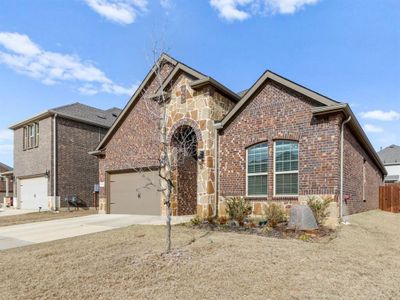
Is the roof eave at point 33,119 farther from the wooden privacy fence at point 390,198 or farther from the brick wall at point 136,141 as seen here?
the wooden privacy fence at point 390,198

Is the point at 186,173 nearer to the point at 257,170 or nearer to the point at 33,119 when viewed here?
the point at 257,170

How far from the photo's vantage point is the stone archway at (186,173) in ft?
46.0

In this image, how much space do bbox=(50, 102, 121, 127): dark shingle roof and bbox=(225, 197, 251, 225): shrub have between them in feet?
49.9

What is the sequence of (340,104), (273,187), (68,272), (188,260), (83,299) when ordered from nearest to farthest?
(83,299) < (68,272) < (188,260) < (340,104) < (273,187)

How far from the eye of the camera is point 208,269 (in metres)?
5.80

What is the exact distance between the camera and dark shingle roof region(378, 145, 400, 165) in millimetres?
38000

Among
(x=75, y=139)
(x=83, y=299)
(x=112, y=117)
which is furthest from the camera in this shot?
(x=112, y=117)

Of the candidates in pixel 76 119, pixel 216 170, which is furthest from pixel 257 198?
pixel 76 119

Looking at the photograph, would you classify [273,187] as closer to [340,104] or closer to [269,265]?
[340,104]

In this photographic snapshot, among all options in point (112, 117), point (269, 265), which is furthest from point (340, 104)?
point (112, 117)

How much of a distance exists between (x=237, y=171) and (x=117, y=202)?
7.99 m

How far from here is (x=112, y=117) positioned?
26.9m

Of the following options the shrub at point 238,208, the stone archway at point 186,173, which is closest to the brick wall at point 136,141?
the stone archway at point 186,173

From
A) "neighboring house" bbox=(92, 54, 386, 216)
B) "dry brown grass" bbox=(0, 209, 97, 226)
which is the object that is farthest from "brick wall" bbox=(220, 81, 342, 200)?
"dry brown grass" bbox=(0, 209, 97, 226)
